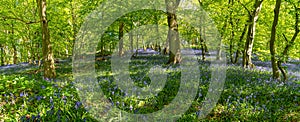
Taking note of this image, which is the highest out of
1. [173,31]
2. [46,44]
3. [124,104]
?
[173,31]

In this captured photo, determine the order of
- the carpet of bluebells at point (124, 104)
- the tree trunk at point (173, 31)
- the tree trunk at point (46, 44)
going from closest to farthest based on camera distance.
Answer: the carpet of bluebells at point (124, 104) → the tree trunk at point (46, 44) → the tree trunk at point (173, 31)

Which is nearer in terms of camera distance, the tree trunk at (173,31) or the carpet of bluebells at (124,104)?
the carpet of bluebells at (124,104)

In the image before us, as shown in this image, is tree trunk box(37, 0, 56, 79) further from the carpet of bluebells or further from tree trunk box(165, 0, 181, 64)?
tree trunk box(165, 0, 181, 64)

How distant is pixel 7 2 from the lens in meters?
19.6

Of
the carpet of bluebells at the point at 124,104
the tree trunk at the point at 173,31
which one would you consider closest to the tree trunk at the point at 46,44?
the carpet of bluebells at the point at 124,104

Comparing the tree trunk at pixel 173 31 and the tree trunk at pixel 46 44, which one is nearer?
the tree trunk at pixel 46 44

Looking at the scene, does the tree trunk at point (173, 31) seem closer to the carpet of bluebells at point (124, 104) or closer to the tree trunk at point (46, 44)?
the tree trunk at point (46, 44)

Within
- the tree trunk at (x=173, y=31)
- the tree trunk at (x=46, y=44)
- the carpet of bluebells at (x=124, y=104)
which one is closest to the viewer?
the carpet of bluebells at (x=124, y=104)

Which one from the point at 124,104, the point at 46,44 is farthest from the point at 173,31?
the point at 124,104

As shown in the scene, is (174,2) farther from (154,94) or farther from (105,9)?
(154,94)

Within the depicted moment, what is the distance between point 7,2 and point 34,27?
13.4 feet

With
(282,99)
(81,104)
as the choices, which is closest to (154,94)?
(81,104)

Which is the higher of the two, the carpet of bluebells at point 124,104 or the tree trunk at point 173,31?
the tree trunk at point 173,31

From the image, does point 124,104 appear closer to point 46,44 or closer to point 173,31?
point 46,44
